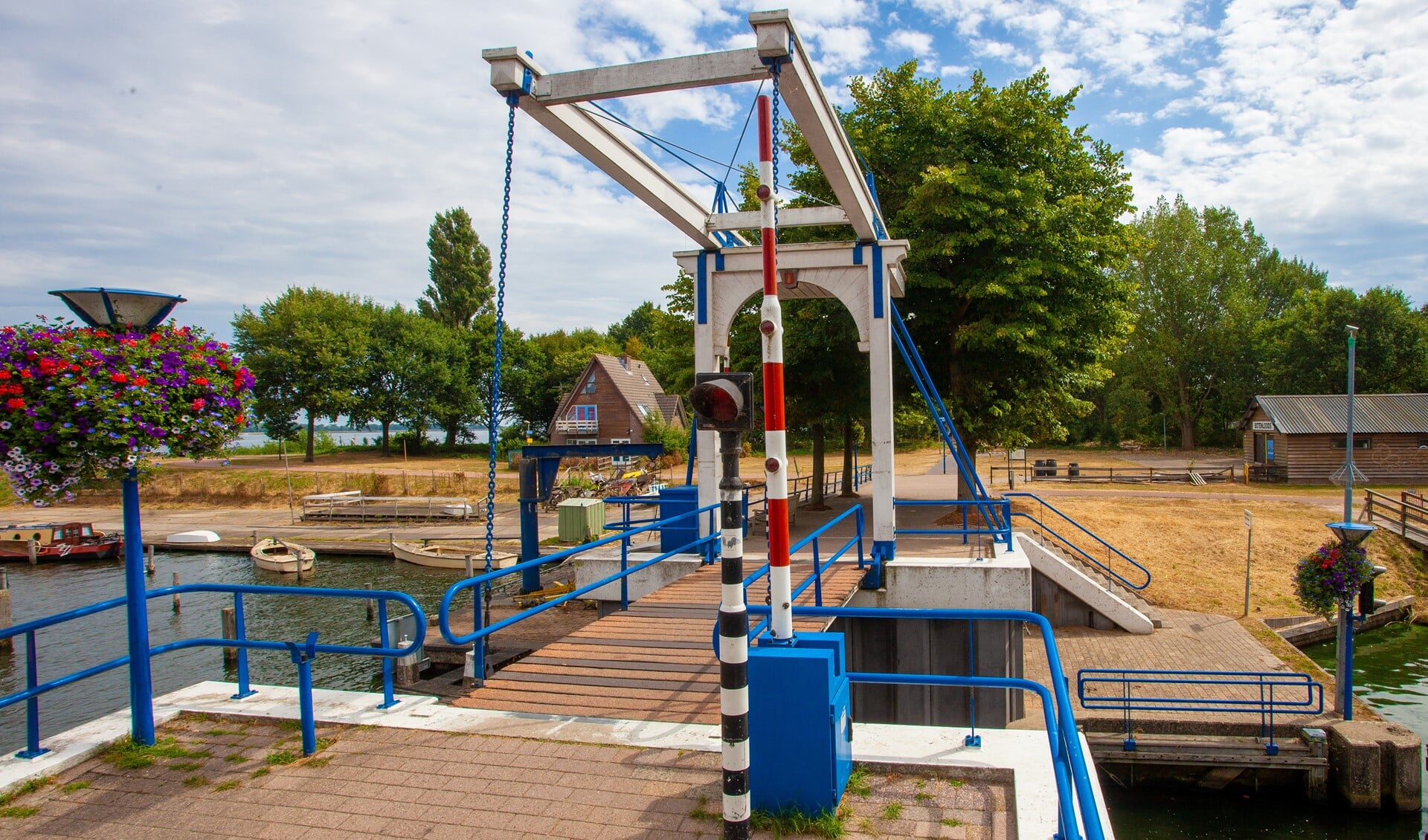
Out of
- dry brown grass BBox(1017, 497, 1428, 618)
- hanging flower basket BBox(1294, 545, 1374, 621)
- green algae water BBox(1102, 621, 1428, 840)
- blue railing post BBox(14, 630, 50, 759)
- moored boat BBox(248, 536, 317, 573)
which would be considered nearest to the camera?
blue railing post BBox(14, 630, 50, 759)

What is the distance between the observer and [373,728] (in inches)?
239

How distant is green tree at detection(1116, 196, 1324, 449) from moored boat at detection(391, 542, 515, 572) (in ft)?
135

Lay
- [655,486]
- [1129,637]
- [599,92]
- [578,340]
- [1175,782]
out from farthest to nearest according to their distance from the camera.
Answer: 1. [578,340]
2. [655,486]
3. [1129,637]
4. [1175,782]
5. [599,92]

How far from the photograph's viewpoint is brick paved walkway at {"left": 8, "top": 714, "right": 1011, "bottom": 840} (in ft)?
14.9

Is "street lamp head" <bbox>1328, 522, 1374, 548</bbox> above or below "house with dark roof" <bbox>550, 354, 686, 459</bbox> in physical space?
below

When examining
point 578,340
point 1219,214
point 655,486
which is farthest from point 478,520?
point 1219,214

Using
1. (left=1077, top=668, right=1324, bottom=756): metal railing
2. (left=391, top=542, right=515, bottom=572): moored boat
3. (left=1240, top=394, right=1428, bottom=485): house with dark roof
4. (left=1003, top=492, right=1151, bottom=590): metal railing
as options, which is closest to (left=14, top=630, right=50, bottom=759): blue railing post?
(left=1077, top=668, right=1324, bottom=756): metal railing

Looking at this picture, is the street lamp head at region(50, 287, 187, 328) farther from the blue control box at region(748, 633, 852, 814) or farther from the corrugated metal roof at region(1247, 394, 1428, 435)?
the corrugated metal roof at region(1247, 394, 1428, 435)

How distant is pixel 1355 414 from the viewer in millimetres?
34594

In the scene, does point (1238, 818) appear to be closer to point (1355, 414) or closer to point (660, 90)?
point (660, 90)

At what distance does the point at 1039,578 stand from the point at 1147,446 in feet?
143

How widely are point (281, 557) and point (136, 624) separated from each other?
85.9 feet

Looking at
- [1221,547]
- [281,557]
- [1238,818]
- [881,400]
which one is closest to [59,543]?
[281,557]

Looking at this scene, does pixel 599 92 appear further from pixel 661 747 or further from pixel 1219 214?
pixel 1219 214
